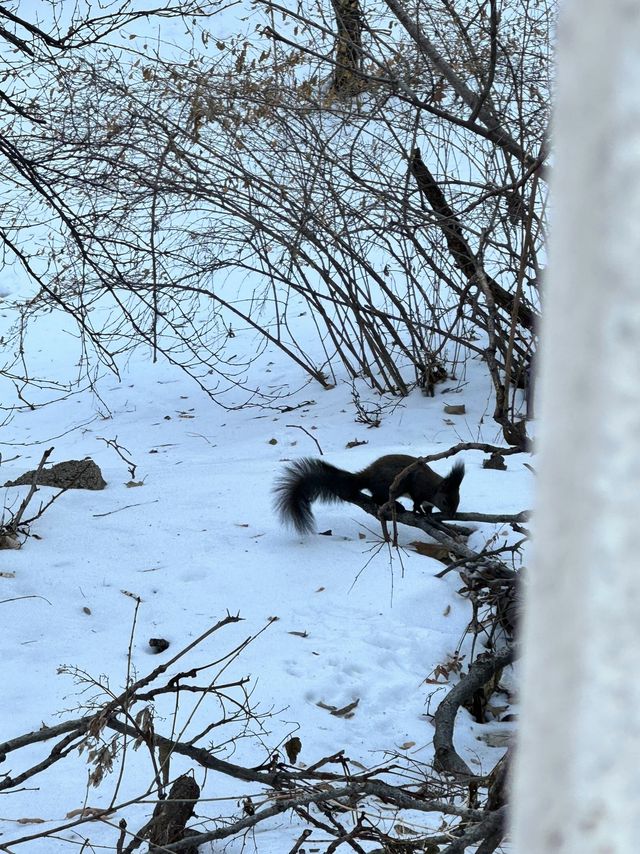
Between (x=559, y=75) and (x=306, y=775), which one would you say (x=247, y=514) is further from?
(x=559, y=75)

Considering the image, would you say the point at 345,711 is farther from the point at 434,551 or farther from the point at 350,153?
the point at 350,153

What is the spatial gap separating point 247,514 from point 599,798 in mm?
5040

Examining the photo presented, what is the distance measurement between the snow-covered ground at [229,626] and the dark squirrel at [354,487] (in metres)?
0.18

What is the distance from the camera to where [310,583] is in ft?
14.6

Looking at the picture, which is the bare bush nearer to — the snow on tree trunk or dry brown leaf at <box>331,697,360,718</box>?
dry brown leaf at <box>331,697,360,718</box>

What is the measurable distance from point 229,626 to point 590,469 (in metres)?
3.92

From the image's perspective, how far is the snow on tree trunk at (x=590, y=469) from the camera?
230 millimetres

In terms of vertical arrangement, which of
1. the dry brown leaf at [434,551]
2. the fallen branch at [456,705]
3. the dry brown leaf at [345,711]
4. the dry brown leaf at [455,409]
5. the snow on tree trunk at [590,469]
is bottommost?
the dry brown leaf at [345,711]

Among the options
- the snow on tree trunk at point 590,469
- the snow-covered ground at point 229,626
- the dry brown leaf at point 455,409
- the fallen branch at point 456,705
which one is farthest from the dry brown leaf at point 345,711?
the dry brown leaf at point 455,409

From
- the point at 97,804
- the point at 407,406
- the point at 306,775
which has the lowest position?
the point at 97,804

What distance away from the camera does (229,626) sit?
13.3 feet

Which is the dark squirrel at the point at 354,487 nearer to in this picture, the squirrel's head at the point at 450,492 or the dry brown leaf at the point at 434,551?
the squirrel's head at the point at 450,492

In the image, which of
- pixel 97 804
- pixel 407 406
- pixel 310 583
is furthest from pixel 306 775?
pixel 407 406

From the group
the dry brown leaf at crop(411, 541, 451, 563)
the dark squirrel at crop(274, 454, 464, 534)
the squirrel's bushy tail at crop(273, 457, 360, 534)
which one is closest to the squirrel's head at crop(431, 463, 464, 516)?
the dark squirrel at crop(274, 454, 464, 534)
